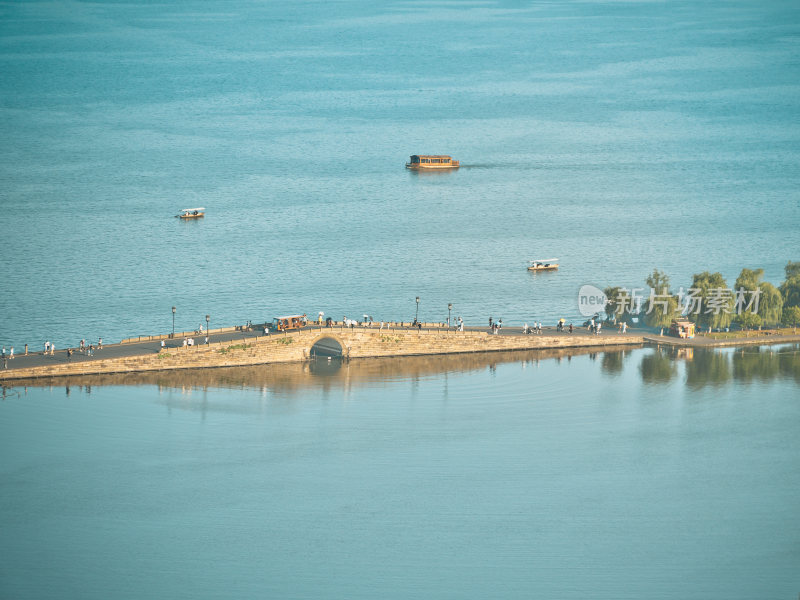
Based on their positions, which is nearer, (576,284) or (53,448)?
(53,448)

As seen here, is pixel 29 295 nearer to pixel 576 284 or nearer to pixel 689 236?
pixel 576 284

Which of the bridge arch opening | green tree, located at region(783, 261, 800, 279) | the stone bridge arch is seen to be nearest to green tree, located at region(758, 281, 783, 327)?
green tree, located at region(783, 261, 800, 279)

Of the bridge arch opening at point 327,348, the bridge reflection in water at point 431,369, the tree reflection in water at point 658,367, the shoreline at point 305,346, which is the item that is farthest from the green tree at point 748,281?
the bridge arch opening at point 327,348

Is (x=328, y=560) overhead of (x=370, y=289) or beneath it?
beneath

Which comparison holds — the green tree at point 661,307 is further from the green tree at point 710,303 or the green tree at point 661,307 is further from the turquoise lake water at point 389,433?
the turquoise lake water at point 389,433

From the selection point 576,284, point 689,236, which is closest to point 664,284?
point 576,284

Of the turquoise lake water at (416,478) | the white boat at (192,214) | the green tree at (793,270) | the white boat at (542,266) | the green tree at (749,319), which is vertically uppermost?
the white boat at (192,214)

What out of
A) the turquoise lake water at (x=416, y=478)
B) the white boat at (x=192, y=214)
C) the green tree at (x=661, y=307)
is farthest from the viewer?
the white boat at (x=192, y=214)
